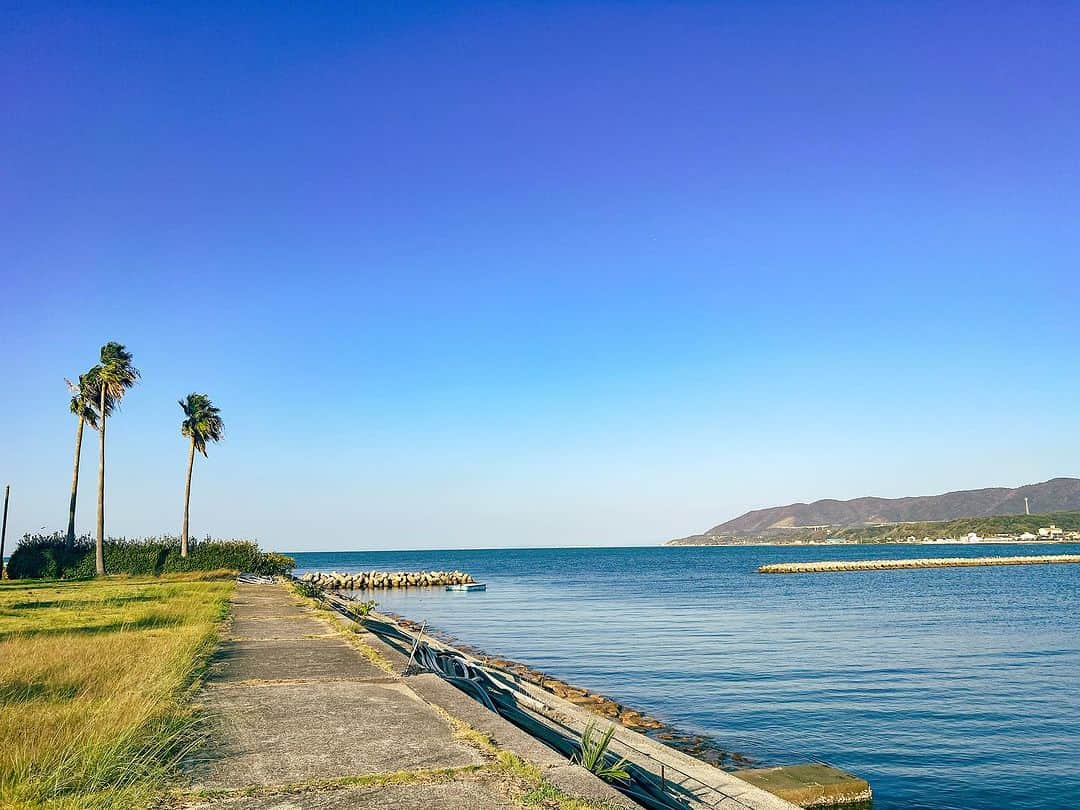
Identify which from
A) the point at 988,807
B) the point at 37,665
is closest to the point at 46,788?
the point at 37,665

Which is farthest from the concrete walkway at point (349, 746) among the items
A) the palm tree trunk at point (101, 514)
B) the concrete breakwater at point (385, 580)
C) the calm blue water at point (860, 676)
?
the concrete breakwater at point (385, 580)

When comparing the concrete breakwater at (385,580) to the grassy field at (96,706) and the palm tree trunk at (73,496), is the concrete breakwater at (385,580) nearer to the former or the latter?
the palm tree trunk at (73,496)

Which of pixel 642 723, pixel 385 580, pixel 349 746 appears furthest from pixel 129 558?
pixel 349 746

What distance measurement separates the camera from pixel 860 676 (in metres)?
18.9

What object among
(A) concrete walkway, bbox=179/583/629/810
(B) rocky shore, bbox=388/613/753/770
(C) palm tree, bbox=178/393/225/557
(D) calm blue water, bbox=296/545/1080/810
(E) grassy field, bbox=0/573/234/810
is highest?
(C) palm tree, bbox=178/393/225/557

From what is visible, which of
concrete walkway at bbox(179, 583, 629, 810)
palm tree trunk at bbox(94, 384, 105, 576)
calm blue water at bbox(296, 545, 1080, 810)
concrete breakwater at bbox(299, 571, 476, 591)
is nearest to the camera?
concrete walkway at bbox(179, 583, 629, 810)

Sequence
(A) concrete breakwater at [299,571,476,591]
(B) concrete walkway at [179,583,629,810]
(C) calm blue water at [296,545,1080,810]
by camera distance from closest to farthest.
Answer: (B) concrete walkway at [179,583,629,810]
(C) calm blue water at [296,545,1080,810]
(A) concrete breakwater at [299,571,476,591]

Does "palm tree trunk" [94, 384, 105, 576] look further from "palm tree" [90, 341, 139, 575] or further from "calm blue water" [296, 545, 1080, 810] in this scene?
"calm blue water" [296, 545, 1080, 810]

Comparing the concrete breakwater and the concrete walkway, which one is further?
the concrete breakwater

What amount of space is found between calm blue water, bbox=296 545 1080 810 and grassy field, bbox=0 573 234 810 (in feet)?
27.9

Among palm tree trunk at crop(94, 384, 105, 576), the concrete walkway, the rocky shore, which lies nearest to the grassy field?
the concrete walkway

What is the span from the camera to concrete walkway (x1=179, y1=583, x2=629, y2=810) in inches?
203

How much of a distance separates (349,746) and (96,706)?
3.05 meters

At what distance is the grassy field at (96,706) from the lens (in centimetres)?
517
